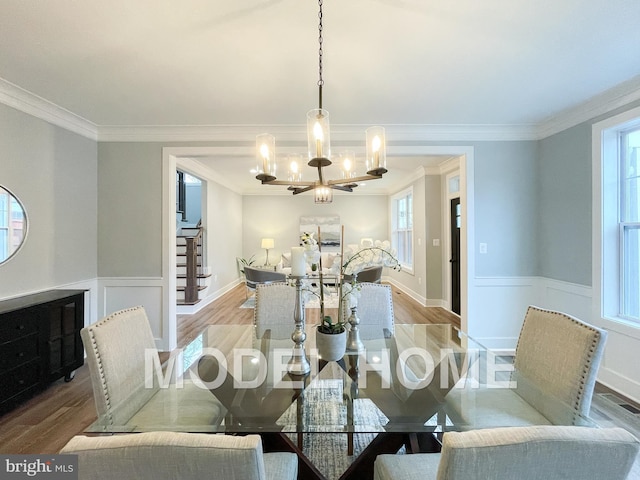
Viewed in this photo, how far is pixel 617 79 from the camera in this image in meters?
2.27

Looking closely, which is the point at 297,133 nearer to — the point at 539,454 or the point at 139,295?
the point at 139,295

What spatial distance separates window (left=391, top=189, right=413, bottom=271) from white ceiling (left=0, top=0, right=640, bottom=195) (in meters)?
3.78

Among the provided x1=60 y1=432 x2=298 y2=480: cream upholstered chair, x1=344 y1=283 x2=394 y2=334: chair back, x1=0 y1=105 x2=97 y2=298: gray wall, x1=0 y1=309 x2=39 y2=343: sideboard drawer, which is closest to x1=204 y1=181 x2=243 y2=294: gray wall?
x1=0 y1=105 x2=97 y2=298: gray wall

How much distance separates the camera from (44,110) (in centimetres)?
268

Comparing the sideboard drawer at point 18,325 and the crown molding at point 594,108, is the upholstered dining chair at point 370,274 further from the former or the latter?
the sideboard drawer at point 18,325

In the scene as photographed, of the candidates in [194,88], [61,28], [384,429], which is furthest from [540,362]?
[61,28]

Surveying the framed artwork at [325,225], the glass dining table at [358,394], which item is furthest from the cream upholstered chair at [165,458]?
the framed artwork at [325,225]

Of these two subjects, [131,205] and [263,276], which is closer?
[131,205]

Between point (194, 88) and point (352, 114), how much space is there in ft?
4.71

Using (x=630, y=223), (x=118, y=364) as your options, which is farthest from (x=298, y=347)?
(x=630, y=223)

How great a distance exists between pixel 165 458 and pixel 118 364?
3.56 feet

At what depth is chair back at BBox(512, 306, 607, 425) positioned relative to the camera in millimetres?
1239

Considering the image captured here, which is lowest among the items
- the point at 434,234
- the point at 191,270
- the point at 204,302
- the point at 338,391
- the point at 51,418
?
the point at 51,418

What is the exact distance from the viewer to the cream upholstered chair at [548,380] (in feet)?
Result: 4.07
